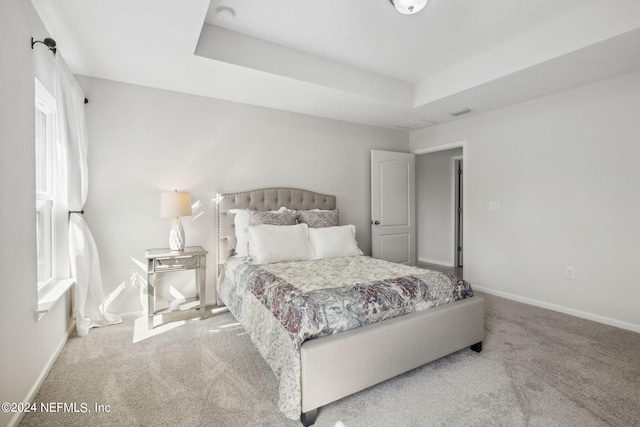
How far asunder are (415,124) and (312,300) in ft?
12.3

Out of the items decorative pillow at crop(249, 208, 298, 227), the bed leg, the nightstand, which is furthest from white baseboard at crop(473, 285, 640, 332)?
the nightstand

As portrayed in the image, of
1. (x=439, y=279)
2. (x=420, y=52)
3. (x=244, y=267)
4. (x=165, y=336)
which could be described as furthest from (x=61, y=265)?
(x=420, y=52)

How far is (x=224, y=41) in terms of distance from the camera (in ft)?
8.55

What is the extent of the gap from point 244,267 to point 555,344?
110 inches

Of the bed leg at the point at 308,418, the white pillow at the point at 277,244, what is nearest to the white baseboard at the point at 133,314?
the white pillow at the point at 277,244

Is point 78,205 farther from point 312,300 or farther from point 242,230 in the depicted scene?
point 312,300

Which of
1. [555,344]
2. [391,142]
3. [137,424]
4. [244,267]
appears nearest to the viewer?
[137,424]

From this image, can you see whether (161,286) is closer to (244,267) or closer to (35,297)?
(244,267)

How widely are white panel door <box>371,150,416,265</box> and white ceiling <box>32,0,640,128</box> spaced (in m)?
1.30

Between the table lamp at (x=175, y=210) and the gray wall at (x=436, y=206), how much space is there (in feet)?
14.3

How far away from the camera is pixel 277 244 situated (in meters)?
3.01

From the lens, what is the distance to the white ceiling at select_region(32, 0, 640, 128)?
7.18ft

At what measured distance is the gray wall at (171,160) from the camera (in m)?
2.98

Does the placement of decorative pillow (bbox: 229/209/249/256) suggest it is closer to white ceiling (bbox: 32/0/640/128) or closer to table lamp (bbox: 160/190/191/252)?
table lamp (bbox: 160/190/191/252)
